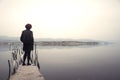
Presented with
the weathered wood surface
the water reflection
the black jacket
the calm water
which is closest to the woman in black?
the black jacket

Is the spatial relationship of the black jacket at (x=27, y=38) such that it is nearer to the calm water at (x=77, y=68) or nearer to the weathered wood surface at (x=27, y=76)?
the weathered wood surface at (x=27, y=76)

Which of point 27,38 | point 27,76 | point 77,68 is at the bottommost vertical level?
point 77,68

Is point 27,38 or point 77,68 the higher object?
point 27,38

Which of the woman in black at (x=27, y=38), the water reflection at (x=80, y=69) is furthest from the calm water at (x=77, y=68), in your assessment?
the woman in black at (x=27, y=38)

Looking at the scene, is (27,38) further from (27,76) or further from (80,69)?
(80,69)

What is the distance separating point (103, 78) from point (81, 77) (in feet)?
8.56

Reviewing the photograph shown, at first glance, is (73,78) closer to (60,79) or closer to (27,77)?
(60,79)

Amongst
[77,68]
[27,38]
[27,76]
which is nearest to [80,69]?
[77,68]

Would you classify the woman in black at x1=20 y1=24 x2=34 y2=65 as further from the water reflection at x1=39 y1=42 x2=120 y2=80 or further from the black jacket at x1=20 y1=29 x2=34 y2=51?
the water reflection at x1=39 y1=42 x2=120 y2=80

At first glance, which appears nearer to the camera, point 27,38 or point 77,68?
point 27,38

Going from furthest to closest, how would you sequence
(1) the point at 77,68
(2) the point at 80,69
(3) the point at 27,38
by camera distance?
1. (1) the point at 77,68
2. (2) the point at 80,69
3. (3) the point at 27,38

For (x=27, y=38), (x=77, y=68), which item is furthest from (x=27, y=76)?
(x=77, y=68)

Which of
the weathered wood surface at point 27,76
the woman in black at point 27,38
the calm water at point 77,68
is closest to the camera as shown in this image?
the weathered wood surface at point 27,76

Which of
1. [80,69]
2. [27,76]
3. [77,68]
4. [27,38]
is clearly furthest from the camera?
[77,68]
